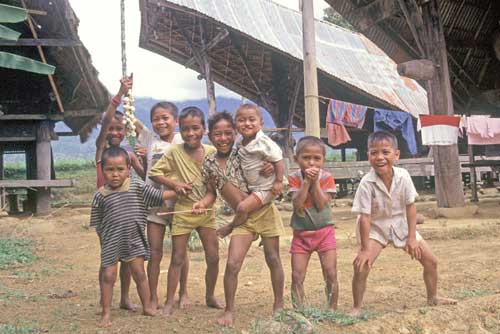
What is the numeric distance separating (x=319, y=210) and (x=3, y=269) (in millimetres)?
4083

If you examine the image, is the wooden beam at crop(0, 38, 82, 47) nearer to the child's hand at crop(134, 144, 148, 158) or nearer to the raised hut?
the raised hut

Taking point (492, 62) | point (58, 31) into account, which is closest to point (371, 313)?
point (58, 31)

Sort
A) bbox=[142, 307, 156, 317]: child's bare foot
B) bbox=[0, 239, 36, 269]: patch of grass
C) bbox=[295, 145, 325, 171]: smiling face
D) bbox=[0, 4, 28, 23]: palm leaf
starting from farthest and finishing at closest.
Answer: bbox=[0, 239, 36, 269]: patch of grass
bbox=[142, 307, 156, 317]: child's bare foot
bbox=[295, 145, 325, 171]: smiling face
bbox=[0, 4, 28, 23]: palm leaf

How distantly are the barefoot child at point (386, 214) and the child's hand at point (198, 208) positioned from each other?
97cm

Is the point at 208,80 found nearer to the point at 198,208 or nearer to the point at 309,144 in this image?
the point at 198,208

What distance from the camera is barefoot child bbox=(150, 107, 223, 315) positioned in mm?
3557

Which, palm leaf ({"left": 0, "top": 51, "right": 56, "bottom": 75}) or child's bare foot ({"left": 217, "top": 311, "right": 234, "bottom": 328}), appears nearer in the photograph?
palm leaf ({"left": 0, "top": 51, "right": 56, "bottom": 75})

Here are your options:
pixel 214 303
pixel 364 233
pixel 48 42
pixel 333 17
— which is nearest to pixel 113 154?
pixel 214 303

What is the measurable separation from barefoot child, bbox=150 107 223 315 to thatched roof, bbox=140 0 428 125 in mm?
9095

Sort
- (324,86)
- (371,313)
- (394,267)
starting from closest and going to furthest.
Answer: (371,313)
(394,267)
(324,86)

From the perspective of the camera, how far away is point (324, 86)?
51.7ft

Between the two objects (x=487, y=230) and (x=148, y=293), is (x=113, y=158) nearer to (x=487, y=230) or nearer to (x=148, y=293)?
(x=148, y=293)

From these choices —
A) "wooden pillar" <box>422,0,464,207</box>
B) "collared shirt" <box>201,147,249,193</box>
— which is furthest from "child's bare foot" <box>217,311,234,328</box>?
"wooden pillar" <box>422,0,464,207</box>

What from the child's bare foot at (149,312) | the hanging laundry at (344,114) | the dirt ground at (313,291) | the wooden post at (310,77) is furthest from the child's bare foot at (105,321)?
the hanging laundry at (344,114)
